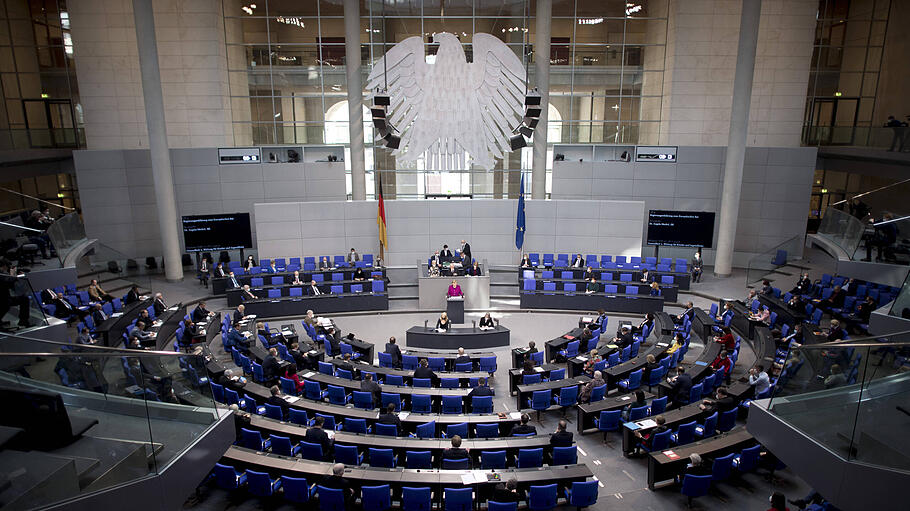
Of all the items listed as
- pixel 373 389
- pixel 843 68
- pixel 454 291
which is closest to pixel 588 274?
pixel 454 291

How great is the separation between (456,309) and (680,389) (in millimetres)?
7632

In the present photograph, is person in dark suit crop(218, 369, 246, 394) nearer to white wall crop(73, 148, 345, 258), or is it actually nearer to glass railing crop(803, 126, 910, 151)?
white wall crop(73, 148, 345, 258)

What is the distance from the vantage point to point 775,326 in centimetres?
1550

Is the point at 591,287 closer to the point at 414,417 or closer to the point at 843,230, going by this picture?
the point at 843,230

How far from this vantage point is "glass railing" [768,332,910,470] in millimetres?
5520

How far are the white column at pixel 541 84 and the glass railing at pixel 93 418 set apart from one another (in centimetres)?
1704

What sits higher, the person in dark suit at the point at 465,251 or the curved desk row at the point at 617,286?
the person in dark suit at the point at 465,251

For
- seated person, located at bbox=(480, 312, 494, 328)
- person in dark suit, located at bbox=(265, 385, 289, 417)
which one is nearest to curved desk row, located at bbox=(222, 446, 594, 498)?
person in dark suit, located at bbox=(265, 385, 289, 417)

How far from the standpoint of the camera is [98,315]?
1518 centimetres

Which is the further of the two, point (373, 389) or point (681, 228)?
point (681, 228)

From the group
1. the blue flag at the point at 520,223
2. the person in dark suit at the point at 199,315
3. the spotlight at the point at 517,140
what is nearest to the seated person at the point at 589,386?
the spotlight at the point at 517,140

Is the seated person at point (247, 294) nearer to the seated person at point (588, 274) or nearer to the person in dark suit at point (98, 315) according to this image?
the person in dark suit at point (98, 315)

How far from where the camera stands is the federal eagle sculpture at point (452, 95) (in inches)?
719

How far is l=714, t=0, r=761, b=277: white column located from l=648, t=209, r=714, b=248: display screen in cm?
55
